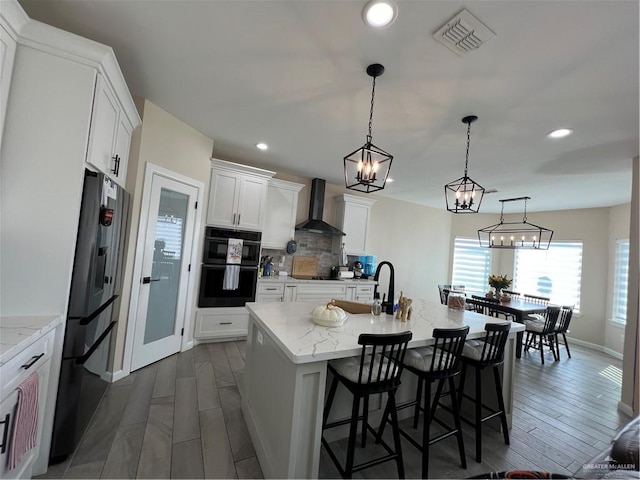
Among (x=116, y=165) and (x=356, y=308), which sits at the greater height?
(x=116, y=165)

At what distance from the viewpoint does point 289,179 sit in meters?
4.95

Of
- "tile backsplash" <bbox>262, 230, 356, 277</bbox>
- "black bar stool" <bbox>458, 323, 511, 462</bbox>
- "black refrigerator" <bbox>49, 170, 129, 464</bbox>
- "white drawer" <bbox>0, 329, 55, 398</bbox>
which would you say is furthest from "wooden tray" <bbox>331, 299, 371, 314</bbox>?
"tile backsplash" <bbox>262, 230, 356, 277</bbox>

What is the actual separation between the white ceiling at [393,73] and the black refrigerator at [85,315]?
1071 mm

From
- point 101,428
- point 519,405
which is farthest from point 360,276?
point 101,428

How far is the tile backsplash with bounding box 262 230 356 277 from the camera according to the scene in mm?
4823

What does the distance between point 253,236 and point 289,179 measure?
1.46m

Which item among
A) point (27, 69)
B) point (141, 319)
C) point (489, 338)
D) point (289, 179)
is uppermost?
point (289, 179)

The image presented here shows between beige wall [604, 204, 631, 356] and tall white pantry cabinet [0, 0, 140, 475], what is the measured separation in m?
7.49

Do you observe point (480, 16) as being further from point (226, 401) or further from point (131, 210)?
point (226, 401)

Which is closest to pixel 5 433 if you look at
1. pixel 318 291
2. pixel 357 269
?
pixel 318 291

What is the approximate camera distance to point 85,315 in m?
1.71

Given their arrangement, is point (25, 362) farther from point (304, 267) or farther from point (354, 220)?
point (354, 220)

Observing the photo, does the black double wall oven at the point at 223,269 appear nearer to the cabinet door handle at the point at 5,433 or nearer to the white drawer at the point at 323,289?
the white drawer at the point at 323,289

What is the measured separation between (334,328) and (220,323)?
2494 millimetres
